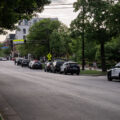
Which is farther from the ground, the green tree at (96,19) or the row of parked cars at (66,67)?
the green tree at (96,19)

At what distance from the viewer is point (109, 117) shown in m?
9.12

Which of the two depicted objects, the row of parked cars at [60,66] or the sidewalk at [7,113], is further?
the row of parked cars at [60,66]

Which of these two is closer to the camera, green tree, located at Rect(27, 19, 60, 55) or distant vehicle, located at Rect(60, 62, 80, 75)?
distant vehicle, located at Rect(60, 62, 80, 75)

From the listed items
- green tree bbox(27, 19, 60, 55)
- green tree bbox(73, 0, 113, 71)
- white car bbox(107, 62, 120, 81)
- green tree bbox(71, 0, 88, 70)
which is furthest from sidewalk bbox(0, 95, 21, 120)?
Answer: green tree bbox(27, 19, 60, 55)

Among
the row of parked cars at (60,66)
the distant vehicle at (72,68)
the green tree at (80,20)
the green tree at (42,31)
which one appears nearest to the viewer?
the distant vehicle at (72,68)

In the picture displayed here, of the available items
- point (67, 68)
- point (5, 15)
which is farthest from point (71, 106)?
point (67, 68)

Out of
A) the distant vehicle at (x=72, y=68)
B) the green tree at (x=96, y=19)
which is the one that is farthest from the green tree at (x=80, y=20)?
the distant vehicle at (x=72, y=68)

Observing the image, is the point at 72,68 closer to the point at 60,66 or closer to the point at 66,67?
the point at 66,67

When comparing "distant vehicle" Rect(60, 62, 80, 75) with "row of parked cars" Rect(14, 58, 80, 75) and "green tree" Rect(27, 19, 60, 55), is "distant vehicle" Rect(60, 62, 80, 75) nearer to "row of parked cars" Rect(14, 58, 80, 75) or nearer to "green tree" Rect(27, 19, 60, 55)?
"row of parked cars" Rect(14, 58, 80, 75)

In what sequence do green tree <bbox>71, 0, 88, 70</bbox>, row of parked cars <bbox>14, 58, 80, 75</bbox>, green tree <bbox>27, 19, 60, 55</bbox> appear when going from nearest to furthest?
1. row of parked cars <bbox>14, 58, 80, 75</bbox>
2. green tree <bbox>71, 0, 88, 70</bbox>
3. green tree <bbox>27, 19, 60, 55</bbox>

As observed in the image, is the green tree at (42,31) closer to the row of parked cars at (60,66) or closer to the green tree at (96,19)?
the row of parked cars at (60,66)

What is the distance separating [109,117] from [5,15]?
4375mm

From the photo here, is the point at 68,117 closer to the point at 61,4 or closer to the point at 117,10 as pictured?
the point at 117,10

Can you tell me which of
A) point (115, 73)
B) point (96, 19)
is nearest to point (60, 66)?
point (96, 19)
